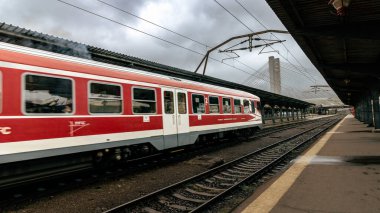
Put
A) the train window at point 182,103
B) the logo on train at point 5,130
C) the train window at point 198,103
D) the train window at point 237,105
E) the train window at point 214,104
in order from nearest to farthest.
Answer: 1. the logo on train at point 5,130
2. the train window at point 182,103
3. the train window at point 198,103
4. the train window at point 214,104
5. the train window at point 237,105

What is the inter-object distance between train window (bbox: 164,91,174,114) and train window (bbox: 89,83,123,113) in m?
2.36

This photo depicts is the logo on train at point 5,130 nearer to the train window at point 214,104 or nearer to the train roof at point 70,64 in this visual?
the train roof at point 70,64

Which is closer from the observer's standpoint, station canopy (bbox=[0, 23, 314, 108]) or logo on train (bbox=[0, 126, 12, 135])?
logo on train (bbox=[0, 126, 12, 135])

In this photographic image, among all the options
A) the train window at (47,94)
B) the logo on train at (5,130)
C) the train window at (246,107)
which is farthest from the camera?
the train window at (246,107)

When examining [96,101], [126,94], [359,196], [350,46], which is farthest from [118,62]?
[359,196]

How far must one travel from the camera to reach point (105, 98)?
8.91 m

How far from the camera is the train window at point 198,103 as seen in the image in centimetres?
1353

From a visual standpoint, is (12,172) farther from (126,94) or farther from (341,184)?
(341,184)

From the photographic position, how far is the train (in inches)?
264

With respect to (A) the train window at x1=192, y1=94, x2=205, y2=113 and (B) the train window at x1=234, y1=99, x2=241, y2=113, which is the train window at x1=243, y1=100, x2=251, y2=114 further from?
(A) the train window at x1=192, y1=94, x2=205, y2=113

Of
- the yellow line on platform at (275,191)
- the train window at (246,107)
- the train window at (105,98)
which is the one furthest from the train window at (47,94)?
the train window at (246,107)

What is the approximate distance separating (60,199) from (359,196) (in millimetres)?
5990

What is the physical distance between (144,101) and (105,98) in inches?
67.3

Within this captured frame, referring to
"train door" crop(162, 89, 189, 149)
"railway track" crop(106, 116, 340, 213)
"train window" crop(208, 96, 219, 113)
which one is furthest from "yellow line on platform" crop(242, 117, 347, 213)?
"train window" crop(208, 96, 219, 113)
